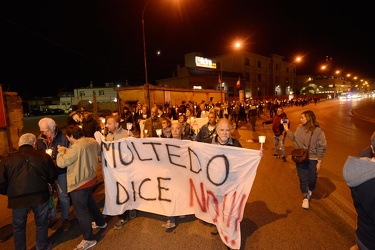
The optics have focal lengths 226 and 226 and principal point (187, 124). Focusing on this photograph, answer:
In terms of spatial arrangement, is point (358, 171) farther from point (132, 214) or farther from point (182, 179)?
point (132, 214)

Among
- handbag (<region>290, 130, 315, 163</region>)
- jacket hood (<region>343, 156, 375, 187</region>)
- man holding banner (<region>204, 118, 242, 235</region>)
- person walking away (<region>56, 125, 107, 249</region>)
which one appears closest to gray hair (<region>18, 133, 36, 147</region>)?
person walking away (<region>56, 125, 107, 249</region>)

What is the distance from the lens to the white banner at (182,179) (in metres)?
3.25

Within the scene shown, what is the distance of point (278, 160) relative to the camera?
24.5 ft

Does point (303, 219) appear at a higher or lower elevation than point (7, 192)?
lower

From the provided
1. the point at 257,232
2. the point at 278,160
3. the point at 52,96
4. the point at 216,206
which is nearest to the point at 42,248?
the point at 216,206

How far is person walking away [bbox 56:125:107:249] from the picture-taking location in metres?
3.28

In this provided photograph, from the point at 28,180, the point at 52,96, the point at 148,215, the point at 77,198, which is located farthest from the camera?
the point at 52,96

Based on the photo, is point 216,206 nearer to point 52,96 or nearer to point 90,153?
point 90,153

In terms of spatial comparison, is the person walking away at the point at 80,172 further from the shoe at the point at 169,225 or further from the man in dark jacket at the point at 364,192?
the man in dark jacket at the point at 364,192

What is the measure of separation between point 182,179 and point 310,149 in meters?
2.45

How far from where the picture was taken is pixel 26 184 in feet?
9.89

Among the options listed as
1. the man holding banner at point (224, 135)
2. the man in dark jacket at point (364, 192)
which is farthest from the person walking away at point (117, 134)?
the man in dark jacket at point (364, 192)

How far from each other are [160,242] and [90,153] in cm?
169

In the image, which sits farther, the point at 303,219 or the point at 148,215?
the point at 148,215
